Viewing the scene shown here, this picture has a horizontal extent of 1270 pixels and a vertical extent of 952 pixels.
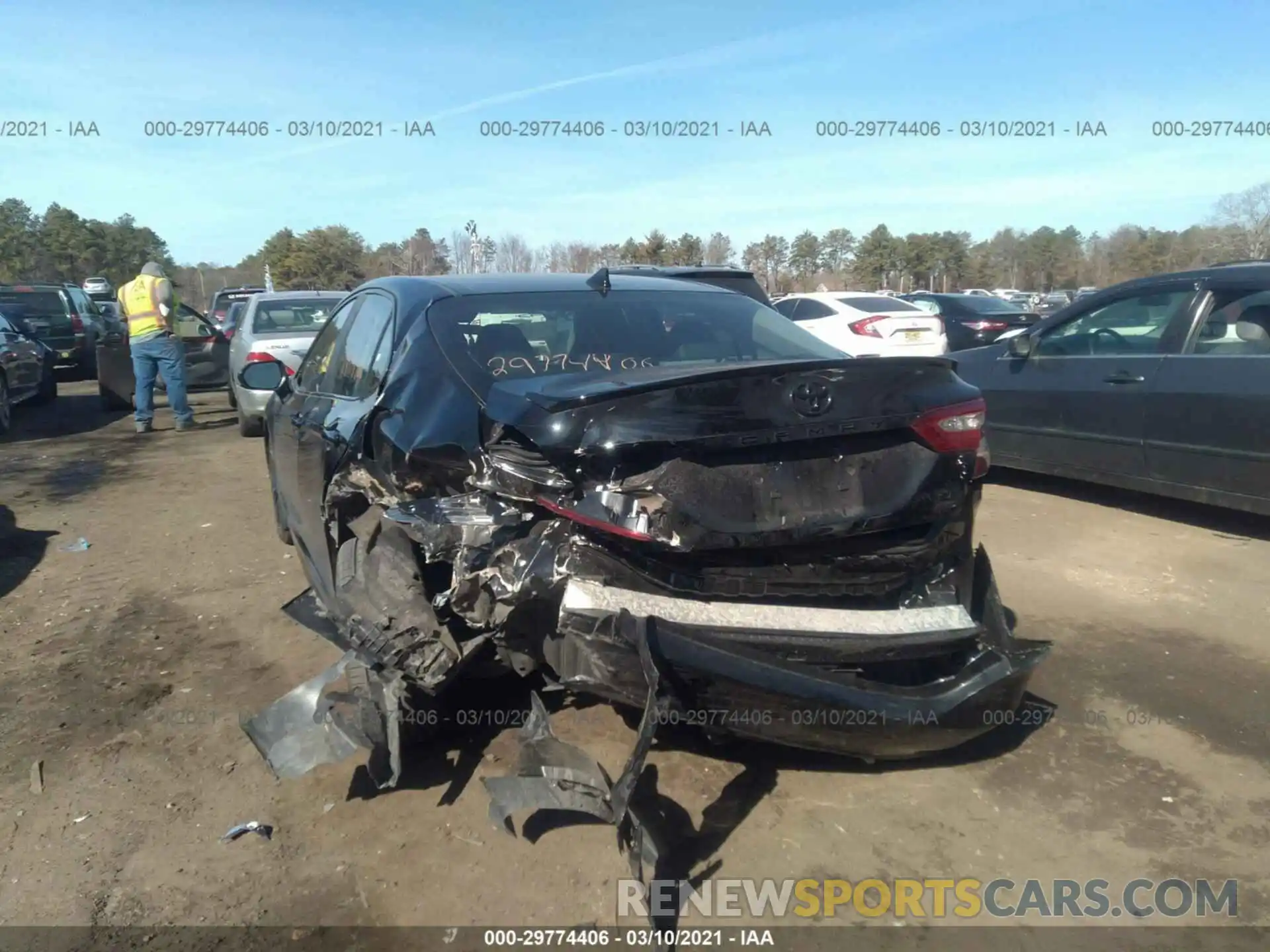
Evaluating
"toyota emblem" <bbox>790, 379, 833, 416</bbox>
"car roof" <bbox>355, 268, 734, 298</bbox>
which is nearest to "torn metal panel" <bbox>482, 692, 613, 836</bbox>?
"toyota emblem" <bbox>790, 379, 833, 416</bbox>

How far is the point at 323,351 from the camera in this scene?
16.4 feet

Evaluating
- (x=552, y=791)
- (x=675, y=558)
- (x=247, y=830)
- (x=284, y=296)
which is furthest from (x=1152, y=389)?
(x=284, y=296)

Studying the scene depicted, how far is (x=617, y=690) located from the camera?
268 cm

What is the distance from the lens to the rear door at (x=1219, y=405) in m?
5.59

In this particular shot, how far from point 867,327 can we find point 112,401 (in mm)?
10764

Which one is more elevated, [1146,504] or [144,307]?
[144,307]

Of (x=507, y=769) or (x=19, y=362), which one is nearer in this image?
(x=507, y=769)

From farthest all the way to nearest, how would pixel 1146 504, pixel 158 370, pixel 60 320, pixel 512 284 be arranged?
pixel 60 320 < pixel 158 370 < pixel 1146 504 < pixel 512 284

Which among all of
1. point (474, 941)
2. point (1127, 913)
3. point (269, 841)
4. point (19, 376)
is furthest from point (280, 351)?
point (1127, 913)

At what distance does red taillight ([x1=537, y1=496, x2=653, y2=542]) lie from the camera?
2633 millimetres

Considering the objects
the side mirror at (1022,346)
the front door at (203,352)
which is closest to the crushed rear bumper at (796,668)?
the side mirror at (1022,346)

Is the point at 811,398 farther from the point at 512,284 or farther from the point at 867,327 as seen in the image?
the point at 867,327

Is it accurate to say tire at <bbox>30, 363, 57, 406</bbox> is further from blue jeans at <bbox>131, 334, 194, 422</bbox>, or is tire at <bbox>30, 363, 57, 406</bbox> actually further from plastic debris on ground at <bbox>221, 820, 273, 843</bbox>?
plastic debris on ground at <bbox>221, 820, 273, 843</bbox>

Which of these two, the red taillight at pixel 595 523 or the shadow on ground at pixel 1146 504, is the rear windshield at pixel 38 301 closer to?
the shadow on ground at pixel 1146 504
